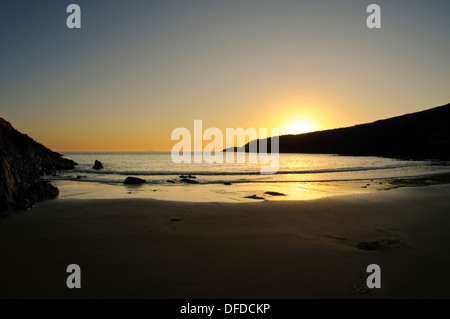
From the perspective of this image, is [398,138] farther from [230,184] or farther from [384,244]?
[384,244]

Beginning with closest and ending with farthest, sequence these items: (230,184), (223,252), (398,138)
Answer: (223,252) → (230,184) → (398,138)

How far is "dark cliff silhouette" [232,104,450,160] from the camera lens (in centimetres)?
7144

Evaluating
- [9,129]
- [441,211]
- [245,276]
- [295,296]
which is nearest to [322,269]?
[295,296]

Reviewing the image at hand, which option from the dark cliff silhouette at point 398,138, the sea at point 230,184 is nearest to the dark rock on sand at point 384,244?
the sea at point 230,184

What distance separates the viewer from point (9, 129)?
28344 mm

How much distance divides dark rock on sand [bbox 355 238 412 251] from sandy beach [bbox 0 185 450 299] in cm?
15

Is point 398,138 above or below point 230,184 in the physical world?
above

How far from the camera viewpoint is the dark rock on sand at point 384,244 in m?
6.29

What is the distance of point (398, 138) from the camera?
284 feet

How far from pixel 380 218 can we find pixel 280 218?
3.42m

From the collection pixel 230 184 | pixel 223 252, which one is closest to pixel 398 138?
pixel 230 184

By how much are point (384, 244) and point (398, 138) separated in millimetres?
96296

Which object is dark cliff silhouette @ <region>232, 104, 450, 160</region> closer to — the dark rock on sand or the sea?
the sea
